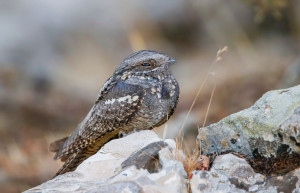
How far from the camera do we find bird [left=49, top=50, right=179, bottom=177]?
4.94 metres

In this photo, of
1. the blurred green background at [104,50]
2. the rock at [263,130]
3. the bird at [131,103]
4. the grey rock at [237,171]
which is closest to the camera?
the grey rock at [237,171]

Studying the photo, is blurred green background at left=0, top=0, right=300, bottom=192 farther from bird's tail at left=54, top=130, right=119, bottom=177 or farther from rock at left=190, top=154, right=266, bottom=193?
rock at left=190, top=154, right=266, bottom=193

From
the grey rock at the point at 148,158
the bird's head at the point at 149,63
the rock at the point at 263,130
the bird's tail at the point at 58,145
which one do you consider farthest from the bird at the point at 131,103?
the grey rock at the point at 148,158

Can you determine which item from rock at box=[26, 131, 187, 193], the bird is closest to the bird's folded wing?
the bird

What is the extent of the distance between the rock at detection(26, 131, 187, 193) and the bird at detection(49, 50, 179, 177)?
0.81m

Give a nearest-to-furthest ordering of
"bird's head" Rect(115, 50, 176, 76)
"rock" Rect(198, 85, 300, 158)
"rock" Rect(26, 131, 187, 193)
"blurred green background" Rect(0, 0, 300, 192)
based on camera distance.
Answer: "rock" Rect(26, 131, 187, 193)
"rock" Rect(198, 85, 300, 158)
"bird's head" Rect(115, 50, 176, 76)
"blurred green background" Rect(0, 0, 300, 192)

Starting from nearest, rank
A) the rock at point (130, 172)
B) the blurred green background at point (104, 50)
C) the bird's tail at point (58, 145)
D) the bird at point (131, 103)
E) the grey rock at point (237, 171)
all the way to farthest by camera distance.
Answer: the rock at point (130, 172), the grey rock at point (237, 171), the bird at point (131, 103), the bird's tail at point (58, 145), the blurred green background at point (104, 50)

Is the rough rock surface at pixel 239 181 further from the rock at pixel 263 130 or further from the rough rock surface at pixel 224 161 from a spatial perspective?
the rock at pixel 263 130

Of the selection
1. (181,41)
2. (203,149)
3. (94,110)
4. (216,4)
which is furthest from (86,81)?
(203,149)

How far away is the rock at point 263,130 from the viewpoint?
353cm

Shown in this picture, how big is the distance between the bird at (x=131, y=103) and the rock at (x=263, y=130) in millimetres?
1005

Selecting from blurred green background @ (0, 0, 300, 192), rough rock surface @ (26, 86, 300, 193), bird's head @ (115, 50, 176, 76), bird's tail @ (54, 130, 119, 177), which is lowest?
rough rock surface @ (26, 86, 300, 193)

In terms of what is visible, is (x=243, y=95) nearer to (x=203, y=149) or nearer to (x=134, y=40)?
(x=134, y=40)

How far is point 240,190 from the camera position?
337cm
